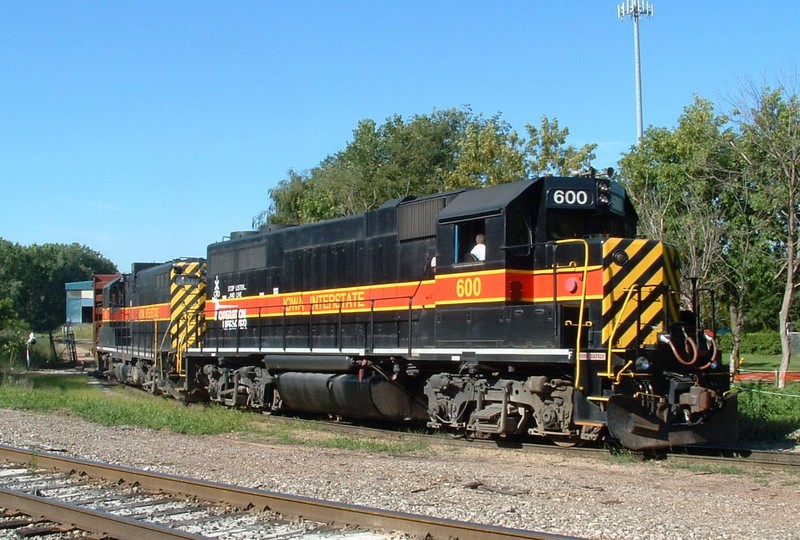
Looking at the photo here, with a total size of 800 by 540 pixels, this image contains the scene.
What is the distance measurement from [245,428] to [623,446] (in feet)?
21.8

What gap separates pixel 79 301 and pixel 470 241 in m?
51.4

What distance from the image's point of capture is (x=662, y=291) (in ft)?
34.2

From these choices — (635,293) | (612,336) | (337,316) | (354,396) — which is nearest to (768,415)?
(635,293)

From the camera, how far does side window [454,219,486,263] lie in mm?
11227

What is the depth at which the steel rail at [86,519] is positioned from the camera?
6.00 metres

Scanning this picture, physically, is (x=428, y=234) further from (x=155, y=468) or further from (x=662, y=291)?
(x=155, y=468)

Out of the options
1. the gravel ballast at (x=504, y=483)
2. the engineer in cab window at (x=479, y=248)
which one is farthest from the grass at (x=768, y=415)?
the engineer in cab window at (x=479, y=248)

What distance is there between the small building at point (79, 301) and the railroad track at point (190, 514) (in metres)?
48.0

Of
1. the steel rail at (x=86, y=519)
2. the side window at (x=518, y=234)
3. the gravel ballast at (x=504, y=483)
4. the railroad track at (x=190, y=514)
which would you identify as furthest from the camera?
the side window at (x=518, y=234)

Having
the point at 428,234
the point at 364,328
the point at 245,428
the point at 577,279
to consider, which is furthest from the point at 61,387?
the point at 577,279

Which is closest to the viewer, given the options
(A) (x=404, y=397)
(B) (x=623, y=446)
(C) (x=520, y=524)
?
(C) (x=520, y=524)

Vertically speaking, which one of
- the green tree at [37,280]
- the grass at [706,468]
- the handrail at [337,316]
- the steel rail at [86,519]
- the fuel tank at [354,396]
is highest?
the green tree at [37,280]

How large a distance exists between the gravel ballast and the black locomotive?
748 millimetres

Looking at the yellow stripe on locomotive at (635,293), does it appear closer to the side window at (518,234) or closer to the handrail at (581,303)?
the handrail at (581,303)
